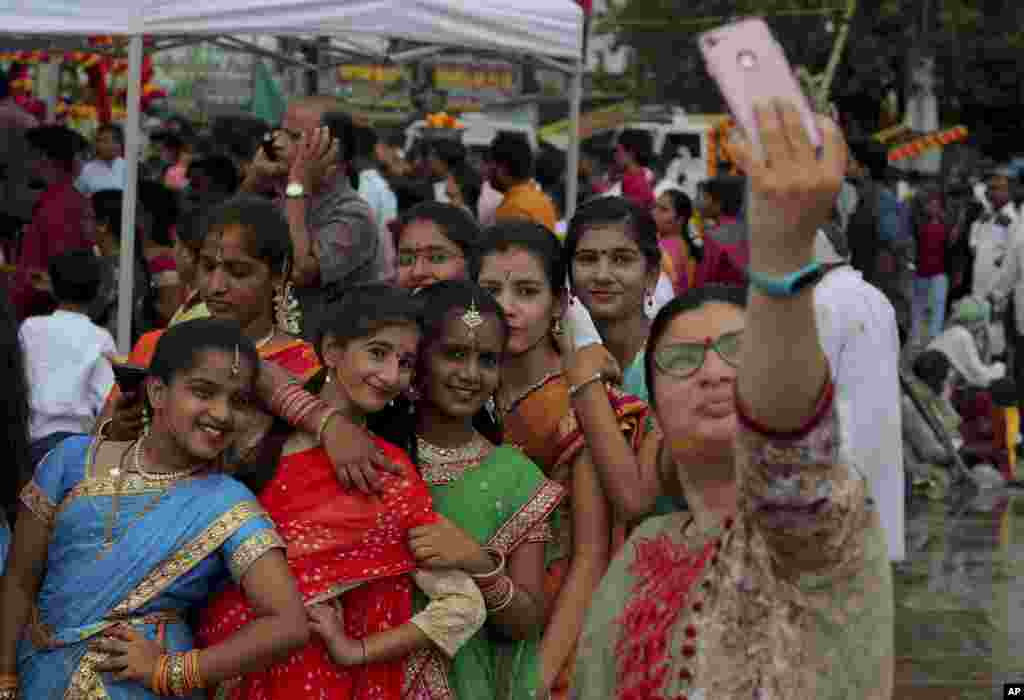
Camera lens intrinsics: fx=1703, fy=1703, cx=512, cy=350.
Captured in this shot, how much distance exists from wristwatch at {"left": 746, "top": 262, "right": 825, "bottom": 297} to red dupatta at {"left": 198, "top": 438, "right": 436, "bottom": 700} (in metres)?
1.67

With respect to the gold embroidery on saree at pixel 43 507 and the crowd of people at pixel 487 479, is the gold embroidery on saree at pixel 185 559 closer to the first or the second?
the crowd of people at pixel 487 479

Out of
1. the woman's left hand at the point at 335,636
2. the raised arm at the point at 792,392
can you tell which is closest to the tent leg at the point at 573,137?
the woman's left hand at the point at 335,636

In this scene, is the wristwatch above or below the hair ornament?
above

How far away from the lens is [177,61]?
30.9 m

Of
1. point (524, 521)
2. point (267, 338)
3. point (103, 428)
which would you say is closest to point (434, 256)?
point (267, 338)

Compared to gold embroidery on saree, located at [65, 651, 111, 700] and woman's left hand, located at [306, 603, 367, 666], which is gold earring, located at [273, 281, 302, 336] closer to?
woman's left hand, located at [306, 603, 367, 666]

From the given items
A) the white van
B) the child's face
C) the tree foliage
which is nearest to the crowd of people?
the child's face

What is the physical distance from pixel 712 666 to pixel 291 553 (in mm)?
1309

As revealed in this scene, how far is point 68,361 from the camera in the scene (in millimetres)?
6301

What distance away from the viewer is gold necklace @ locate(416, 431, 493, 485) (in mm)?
3559

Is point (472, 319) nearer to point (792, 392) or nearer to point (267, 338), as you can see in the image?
point (267, 338)

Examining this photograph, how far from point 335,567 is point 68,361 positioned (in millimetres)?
3329

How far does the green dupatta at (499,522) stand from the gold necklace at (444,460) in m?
0.02

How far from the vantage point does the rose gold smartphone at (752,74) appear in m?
1.70
